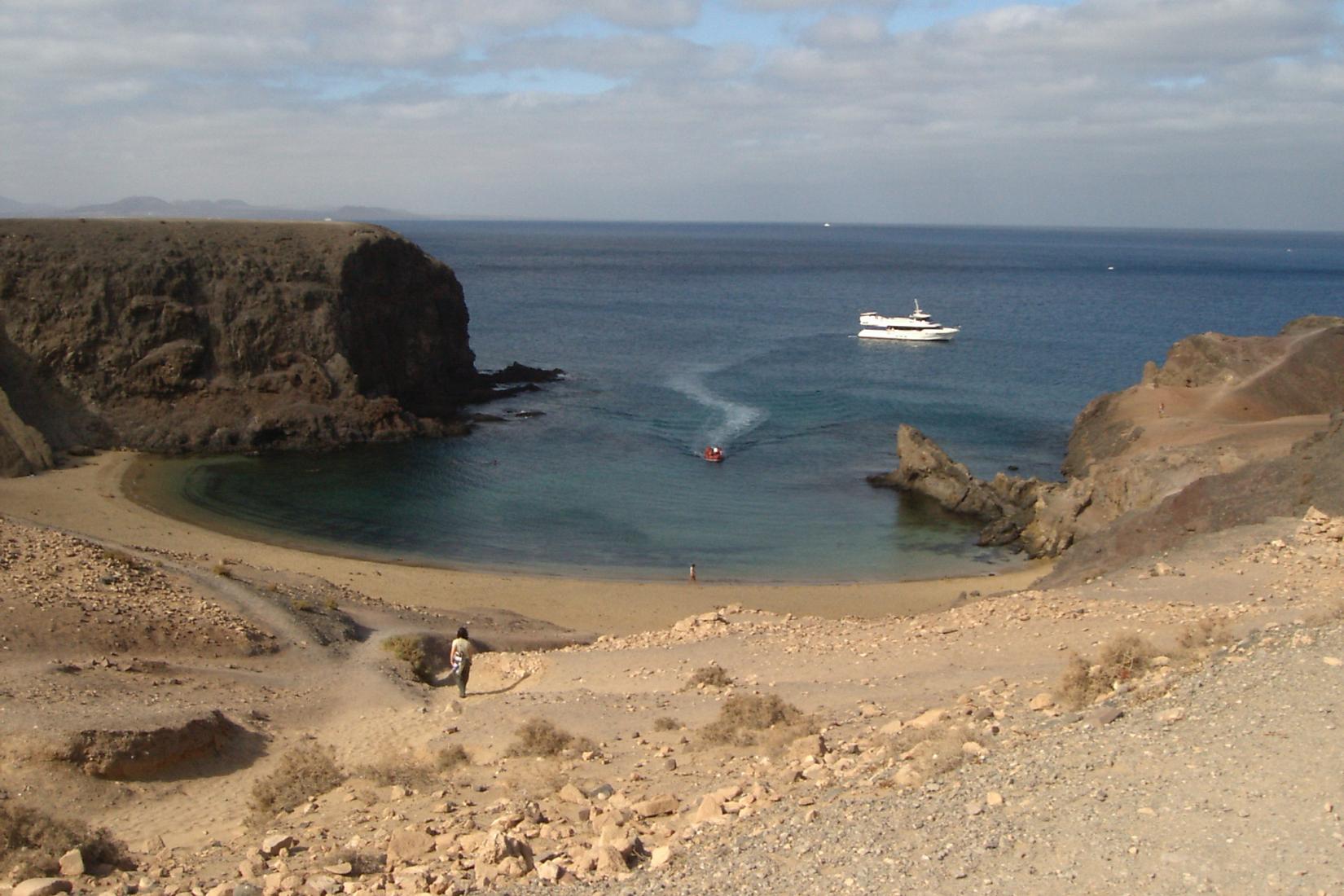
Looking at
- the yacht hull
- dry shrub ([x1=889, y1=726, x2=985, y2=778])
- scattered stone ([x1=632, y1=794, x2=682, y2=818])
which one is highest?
the yacht hull

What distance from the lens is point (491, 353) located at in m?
74.2

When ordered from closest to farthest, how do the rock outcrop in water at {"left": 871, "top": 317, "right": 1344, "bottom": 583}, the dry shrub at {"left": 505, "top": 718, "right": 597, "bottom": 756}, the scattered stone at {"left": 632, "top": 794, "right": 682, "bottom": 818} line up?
the scattered stone at {"left": 632, "top": 794, "right": 682, "bottom": 818}, the dry shrub at {"left": 505, "top": 718, "right": 597, "bottom": 756}, the rock outcrop in water at {"left": 871, "top": 317, "right": 1344, "bottom": 583}

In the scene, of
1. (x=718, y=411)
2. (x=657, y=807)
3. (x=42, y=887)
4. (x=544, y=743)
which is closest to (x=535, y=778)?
(x=544, y=743)

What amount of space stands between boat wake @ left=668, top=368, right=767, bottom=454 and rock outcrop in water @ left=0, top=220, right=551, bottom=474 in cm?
1147

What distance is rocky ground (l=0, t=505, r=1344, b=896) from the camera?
29.7 feet

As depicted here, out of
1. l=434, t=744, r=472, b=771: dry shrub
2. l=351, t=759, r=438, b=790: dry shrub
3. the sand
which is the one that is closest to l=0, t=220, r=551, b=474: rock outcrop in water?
the sand

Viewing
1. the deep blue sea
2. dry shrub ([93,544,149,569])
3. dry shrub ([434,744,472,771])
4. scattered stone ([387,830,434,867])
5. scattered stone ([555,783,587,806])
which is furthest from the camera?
the deep blue sea

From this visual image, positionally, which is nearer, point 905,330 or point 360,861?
point 360,861

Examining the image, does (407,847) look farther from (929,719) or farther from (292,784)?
(929,719)

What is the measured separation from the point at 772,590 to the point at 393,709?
15189mm

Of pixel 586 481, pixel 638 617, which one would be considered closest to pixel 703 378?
pixel 586 481

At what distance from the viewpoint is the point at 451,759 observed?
14000 mm

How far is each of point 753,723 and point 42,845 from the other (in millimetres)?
7612

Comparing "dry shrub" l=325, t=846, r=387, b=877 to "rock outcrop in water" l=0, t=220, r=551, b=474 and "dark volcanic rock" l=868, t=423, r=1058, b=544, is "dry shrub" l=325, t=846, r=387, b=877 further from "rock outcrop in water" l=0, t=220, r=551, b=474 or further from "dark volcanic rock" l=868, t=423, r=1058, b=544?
"rock outcrop in water" l=0, t=220, r=551, b=474
